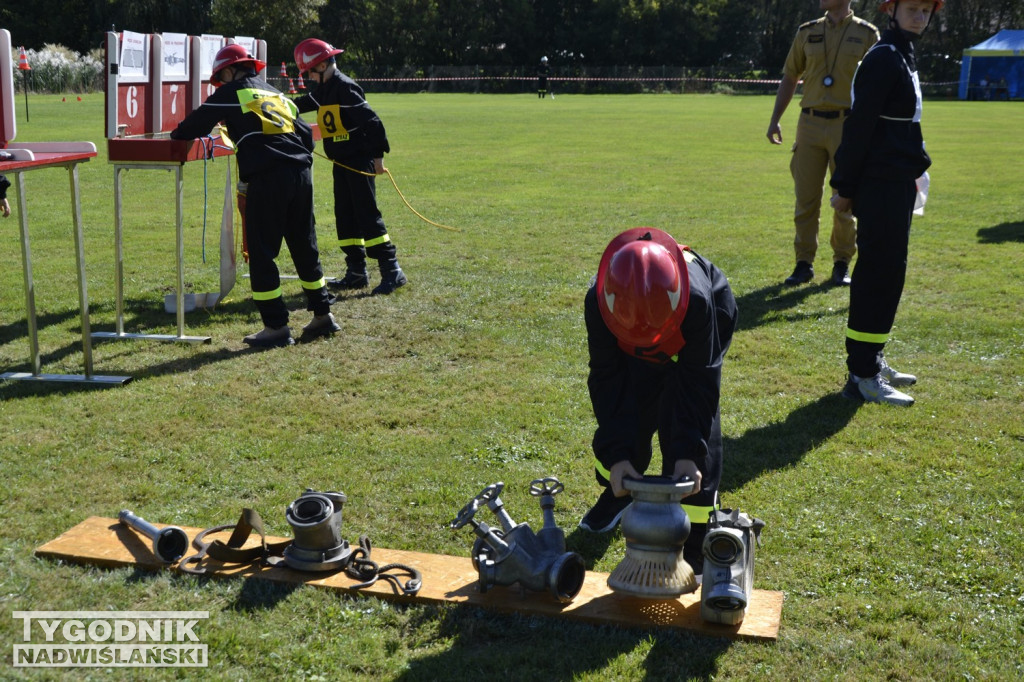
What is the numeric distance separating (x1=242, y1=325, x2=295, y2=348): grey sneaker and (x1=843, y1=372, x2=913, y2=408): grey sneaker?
416cm

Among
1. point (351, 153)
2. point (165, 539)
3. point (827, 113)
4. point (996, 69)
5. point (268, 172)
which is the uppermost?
point (996, 69)

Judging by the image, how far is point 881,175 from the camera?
5828 mm

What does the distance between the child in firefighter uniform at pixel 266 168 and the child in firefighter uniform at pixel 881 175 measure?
3.93 m

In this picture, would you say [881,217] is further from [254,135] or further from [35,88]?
[35,88]

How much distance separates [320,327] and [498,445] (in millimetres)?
2771

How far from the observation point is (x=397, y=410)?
5.95 m

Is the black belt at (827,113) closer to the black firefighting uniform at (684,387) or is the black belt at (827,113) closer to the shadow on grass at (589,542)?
the black firefighting uniform at (684,387)

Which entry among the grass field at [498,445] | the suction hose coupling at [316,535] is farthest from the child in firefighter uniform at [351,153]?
the suction hose coupling at [316,535]

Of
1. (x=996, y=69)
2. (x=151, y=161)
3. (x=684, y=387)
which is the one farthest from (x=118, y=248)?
(x=996, y=69)

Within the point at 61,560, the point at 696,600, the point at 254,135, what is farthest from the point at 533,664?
the point at 254,135

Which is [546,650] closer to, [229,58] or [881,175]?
[881,175]

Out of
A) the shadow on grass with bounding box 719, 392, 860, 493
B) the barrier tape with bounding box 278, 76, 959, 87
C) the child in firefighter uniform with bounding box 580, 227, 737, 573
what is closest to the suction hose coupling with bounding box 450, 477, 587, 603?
the child in firefighter uniform with bounding box 580, 227, 737, 573

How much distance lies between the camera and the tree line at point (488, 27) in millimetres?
70312

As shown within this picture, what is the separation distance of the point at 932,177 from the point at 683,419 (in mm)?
14973
